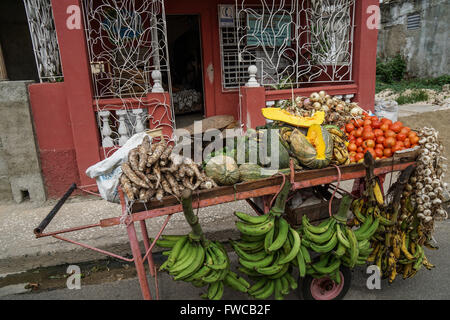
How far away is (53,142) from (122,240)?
215cm

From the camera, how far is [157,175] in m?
2.23

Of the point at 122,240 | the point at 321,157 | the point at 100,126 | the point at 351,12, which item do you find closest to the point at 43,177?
the point at 100,126

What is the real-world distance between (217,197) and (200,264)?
51 centimetres

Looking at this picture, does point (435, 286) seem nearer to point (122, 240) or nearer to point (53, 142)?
point (122, 240)

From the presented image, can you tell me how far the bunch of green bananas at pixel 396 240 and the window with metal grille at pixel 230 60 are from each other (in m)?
4.88

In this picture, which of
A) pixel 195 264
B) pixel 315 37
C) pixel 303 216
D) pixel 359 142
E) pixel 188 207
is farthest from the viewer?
pixel 315 37

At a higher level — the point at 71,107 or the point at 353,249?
the point at 71,107

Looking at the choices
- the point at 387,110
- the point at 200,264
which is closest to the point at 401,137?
the point at 200,264

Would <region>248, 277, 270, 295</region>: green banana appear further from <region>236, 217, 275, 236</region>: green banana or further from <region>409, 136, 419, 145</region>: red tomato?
<region>409, 136, 419, 145</region>: red tomato

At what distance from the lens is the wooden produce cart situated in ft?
7.30

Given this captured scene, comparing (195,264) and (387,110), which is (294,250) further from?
(387,110)

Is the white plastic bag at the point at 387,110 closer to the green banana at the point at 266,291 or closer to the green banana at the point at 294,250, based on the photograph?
the green banana at the point at 294,250

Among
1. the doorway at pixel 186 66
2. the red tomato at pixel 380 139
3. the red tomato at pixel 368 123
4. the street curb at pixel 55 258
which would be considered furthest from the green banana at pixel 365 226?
the doorway at pixel 186 66

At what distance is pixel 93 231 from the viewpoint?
4.17m
